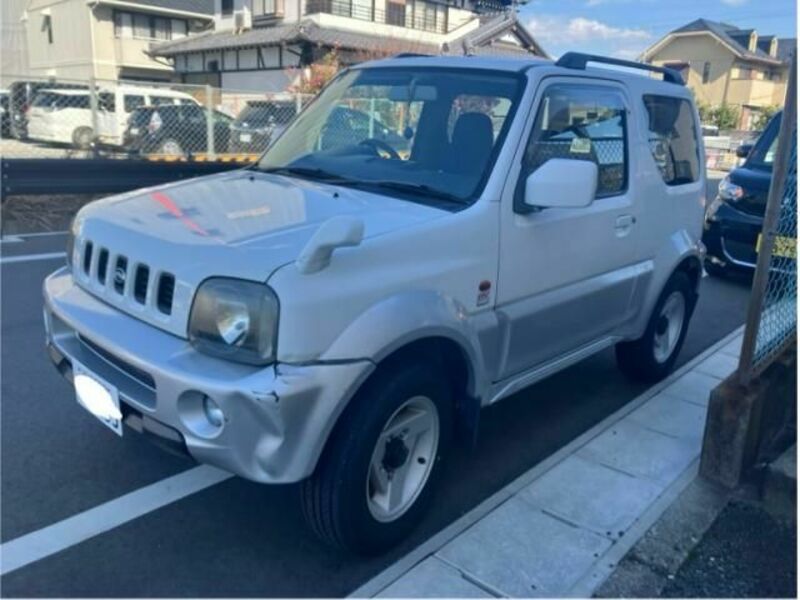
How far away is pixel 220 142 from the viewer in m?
13.4

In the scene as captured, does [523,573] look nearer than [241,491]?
Yes

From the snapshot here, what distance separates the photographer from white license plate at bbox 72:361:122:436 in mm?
2477

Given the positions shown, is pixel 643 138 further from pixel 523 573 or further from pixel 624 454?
pixel 523 573

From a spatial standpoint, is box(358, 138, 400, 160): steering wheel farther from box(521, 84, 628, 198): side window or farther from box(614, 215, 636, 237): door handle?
box(614, 215, 636, 237): door handle

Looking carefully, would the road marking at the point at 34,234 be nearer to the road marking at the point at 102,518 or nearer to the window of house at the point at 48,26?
the road marking at the point at 102,518

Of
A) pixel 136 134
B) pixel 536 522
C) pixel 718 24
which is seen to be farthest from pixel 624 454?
pixel 718 24

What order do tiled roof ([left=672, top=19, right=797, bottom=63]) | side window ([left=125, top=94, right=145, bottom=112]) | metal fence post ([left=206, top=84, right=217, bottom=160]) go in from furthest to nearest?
tiled roof ([left=672, top=19, right=797, bottom=63]), side window ([left=125, top=94, right=145, bottom=112]), metal fence post ([left=206, top=84, right=217, bottom=160])

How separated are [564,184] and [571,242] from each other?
592 mm

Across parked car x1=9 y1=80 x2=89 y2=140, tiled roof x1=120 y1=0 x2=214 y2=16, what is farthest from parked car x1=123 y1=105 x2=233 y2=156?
tiled roof x1=120 y1=0 x2=214 y2=16

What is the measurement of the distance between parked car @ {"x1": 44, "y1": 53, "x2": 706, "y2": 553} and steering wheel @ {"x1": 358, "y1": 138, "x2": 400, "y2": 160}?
2cm

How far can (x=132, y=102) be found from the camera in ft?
49.7

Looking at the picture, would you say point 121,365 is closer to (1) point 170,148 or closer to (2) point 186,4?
(1) point 170,148

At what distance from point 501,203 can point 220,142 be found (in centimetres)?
1152

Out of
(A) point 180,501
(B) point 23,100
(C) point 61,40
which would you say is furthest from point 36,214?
(C) point 61,40
